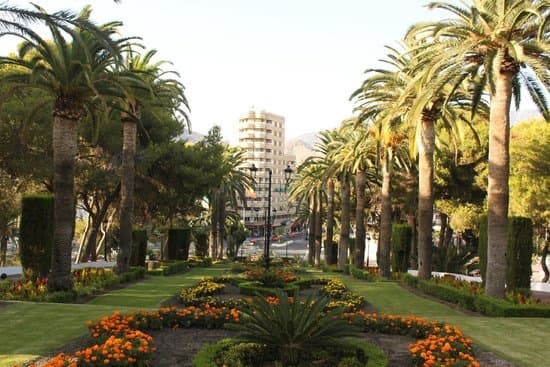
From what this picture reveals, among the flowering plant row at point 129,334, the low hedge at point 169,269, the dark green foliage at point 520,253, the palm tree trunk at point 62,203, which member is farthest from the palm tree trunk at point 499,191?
the low hedge at point 169,269

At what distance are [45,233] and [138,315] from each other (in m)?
8.16

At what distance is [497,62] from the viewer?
49.1 ft

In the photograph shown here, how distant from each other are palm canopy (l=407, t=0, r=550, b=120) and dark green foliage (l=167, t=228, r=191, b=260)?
78.1 feet

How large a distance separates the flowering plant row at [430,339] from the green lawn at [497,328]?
69 cm

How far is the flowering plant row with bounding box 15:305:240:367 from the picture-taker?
8.02 metres

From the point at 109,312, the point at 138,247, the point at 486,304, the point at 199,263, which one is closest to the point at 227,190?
Result: the point at 199,263

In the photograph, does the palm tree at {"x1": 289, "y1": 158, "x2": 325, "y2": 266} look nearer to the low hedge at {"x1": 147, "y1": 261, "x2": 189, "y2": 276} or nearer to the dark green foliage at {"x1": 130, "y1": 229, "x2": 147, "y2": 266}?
the low hedge at {"x1": 147, "y1": 261, "x2": 189, "y2": 276}

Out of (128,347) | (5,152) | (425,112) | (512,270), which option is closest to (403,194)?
(425,112)

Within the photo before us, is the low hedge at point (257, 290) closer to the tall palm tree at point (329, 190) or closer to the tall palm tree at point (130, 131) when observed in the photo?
the tall palm tree at point (130, 131)

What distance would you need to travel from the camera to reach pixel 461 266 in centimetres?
3584

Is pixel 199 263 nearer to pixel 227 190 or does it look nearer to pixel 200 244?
pixel 200 244

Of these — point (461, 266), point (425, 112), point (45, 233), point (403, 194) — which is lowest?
point (461, 266)

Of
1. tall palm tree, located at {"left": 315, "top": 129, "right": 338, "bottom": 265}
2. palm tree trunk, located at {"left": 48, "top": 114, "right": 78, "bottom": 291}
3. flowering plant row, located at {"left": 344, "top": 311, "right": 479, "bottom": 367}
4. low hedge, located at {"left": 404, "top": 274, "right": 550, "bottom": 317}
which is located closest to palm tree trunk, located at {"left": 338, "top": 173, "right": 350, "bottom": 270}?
tall palm tree, located at {"left": 315, "top": 129, "right": 338, "bottom": 265}

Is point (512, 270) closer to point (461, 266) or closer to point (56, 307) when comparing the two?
point (56, 307)
